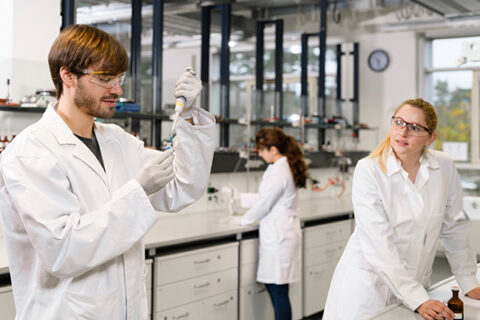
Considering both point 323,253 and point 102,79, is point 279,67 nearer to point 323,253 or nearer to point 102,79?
point 323,253

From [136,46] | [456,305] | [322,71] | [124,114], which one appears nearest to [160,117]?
[124,114]

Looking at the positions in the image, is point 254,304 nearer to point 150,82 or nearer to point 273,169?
point 273,169

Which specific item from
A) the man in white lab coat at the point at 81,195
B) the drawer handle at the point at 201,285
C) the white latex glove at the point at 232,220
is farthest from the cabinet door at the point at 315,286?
the man in white lab coat at the point at 81,195

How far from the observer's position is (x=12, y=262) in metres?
1.48

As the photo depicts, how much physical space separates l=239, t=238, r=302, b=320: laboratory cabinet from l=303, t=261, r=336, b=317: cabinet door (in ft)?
1.49

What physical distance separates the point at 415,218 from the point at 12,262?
132 cm

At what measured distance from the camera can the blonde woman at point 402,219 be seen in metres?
1.94

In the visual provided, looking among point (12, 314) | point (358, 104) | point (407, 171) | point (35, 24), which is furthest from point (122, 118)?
point (358, 104)

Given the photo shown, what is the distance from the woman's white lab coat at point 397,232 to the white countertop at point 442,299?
62mm

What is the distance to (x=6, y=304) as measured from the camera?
7.77ft

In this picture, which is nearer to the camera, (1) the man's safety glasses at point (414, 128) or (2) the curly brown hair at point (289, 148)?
(1) the man's safety glasses at point (414, 128)

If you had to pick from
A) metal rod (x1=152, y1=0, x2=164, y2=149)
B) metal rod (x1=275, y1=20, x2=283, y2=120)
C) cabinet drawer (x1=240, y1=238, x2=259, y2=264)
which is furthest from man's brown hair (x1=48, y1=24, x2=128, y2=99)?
metal rod (x1=275, y1=20, x2=283, y2=120)

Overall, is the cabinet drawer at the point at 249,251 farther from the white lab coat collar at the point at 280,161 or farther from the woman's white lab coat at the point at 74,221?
the woman's white lab coat at the point at 74,221

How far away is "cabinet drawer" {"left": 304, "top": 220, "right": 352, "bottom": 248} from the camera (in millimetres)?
4366
